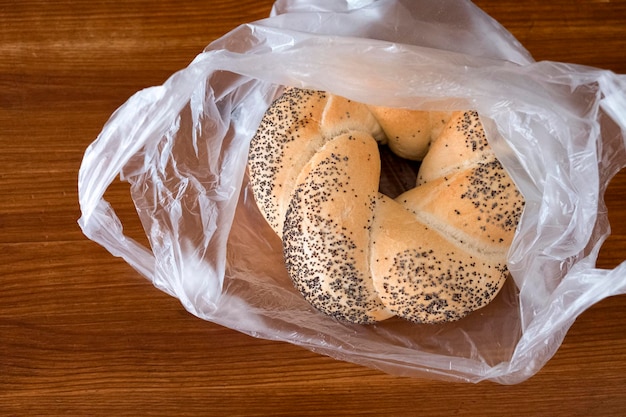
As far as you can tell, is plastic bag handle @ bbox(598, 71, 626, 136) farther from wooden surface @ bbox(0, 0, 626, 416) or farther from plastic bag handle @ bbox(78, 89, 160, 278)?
plastic bag handle @ bbox(78, 89, 160, 278)

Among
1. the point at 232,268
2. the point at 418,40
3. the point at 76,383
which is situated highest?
the point at 418,40

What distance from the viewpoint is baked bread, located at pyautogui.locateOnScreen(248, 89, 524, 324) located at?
619 mm

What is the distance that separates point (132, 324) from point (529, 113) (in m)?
0.48

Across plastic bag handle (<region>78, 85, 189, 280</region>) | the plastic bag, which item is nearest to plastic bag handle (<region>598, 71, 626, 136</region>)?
the plastic bag

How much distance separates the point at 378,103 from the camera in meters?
0.63

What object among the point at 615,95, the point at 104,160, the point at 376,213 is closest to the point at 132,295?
the point at 104,160

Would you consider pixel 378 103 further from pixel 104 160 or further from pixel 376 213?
pixel 104 160

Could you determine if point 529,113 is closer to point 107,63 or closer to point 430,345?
point 430,345

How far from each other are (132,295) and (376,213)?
0.30 meters

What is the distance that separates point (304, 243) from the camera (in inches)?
24.7

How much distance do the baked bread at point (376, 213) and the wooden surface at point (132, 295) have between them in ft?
0.41

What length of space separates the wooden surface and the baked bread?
0.41ft

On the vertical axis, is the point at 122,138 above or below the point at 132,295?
above

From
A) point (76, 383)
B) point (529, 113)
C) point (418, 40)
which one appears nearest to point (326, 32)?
point (418, 40)
